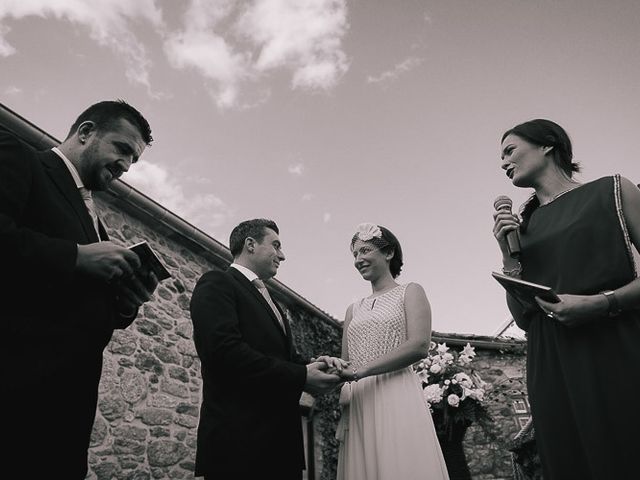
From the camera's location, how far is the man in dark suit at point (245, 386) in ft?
6.47

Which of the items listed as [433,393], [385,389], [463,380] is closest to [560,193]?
[385,389]

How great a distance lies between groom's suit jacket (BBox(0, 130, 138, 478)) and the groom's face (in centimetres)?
122

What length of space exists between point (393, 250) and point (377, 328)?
64cm

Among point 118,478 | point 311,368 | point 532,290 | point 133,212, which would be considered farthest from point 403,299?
point 133,212

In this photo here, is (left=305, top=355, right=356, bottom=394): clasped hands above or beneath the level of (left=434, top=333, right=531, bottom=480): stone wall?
beneath

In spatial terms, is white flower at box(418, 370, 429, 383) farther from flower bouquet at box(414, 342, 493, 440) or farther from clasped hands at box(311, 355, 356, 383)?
clasped hands at box(311, 355, 356, 383)

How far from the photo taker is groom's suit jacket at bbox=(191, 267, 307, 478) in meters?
1.97

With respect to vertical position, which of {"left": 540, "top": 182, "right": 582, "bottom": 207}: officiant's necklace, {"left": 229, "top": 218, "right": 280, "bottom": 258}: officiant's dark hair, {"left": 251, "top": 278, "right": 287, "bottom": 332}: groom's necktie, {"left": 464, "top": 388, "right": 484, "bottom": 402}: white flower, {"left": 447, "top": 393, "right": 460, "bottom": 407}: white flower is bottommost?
{"left": 447, "top": 393, "right": 460, "bottom": 407}: white flower

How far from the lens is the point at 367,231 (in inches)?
125

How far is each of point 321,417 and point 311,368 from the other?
5820mm

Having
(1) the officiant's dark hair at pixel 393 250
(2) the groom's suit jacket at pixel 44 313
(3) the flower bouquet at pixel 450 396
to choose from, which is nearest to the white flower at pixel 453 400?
(3) the flower bouquet at pixel 450 396

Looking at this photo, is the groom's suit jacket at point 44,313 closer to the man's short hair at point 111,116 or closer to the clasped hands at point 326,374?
the man's short hair at point 111,116

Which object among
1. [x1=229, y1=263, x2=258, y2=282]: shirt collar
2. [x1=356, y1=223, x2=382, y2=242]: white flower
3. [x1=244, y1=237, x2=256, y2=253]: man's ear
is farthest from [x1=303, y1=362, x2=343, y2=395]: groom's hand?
[x1=356, y1=223, x2=382, y2=242]: white flower

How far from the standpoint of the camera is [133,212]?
17.0 ft
